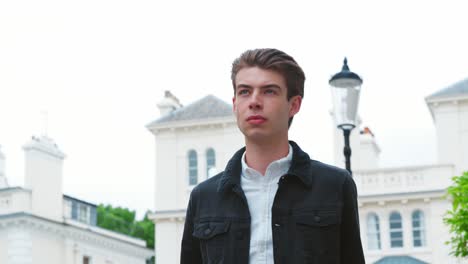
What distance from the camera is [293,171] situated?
4.92 m

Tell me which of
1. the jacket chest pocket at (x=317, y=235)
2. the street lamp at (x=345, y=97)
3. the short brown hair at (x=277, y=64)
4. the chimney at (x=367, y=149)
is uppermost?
the chimney at (x=367, y=149)

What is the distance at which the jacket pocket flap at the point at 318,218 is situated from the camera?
4.77 metres

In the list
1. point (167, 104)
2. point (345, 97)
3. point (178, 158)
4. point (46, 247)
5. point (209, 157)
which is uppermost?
point (167, 104)

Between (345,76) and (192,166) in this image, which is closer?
(345,76)

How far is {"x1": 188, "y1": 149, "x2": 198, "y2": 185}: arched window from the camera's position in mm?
56125

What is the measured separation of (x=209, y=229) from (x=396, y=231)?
47919 mm

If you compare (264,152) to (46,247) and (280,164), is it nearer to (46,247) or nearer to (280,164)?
(280,164)

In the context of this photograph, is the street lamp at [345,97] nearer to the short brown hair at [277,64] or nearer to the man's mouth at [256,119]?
the short brown hair at [277,64]

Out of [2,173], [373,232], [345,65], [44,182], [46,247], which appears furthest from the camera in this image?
[2,173]

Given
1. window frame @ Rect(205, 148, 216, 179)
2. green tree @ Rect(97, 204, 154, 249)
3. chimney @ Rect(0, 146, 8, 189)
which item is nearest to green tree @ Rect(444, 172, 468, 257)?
window frame @ Rect(205, 148, 216, 179)

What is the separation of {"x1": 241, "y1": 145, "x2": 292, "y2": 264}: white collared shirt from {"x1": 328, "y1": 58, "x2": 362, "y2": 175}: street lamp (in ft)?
43.0

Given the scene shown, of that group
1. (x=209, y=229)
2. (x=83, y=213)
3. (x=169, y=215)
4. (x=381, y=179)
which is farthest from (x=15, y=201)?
(x=209, y=229)

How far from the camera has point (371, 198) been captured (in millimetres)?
52031

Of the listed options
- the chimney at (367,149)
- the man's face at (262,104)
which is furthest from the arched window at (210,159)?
the man's face at (262,104)
